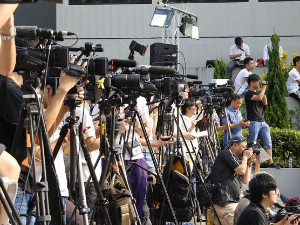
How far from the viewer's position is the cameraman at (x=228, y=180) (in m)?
7.97

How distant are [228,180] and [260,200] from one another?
1788 mm

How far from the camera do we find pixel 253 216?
20.0ft

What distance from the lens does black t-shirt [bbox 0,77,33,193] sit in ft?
13.8

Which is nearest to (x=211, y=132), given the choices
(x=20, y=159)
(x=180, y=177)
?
(x=180, y=177)

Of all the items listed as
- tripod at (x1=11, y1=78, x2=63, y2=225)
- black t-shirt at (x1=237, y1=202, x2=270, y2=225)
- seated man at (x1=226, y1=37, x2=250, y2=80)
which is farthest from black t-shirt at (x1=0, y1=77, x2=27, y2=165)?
seated man at (x1=226, y1=37, x2=250, y2=80)

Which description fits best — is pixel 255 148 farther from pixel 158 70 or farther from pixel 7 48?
pixel 7 48

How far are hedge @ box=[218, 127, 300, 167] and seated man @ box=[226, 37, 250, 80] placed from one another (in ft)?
13.5

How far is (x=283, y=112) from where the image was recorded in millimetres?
14734

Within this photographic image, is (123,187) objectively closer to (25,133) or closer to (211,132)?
(25,133)

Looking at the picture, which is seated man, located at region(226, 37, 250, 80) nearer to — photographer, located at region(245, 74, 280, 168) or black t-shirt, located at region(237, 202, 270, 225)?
Result: photographer, located at region(245, 74, 280, 168)

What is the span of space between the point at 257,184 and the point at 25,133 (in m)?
2.87

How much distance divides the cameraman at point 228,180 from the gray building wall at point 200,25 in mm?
10354

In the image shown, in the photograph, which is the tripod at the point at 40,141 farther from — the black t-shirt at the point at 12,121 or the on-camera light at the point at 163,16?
the on-camera light at the point at 163,16

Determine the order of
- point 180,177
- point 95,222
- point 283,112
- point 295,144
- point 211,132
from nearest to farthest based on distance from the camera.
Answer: point 95,222 < point 180,177 < point 211,132 < point 295,144 < point 283,112
